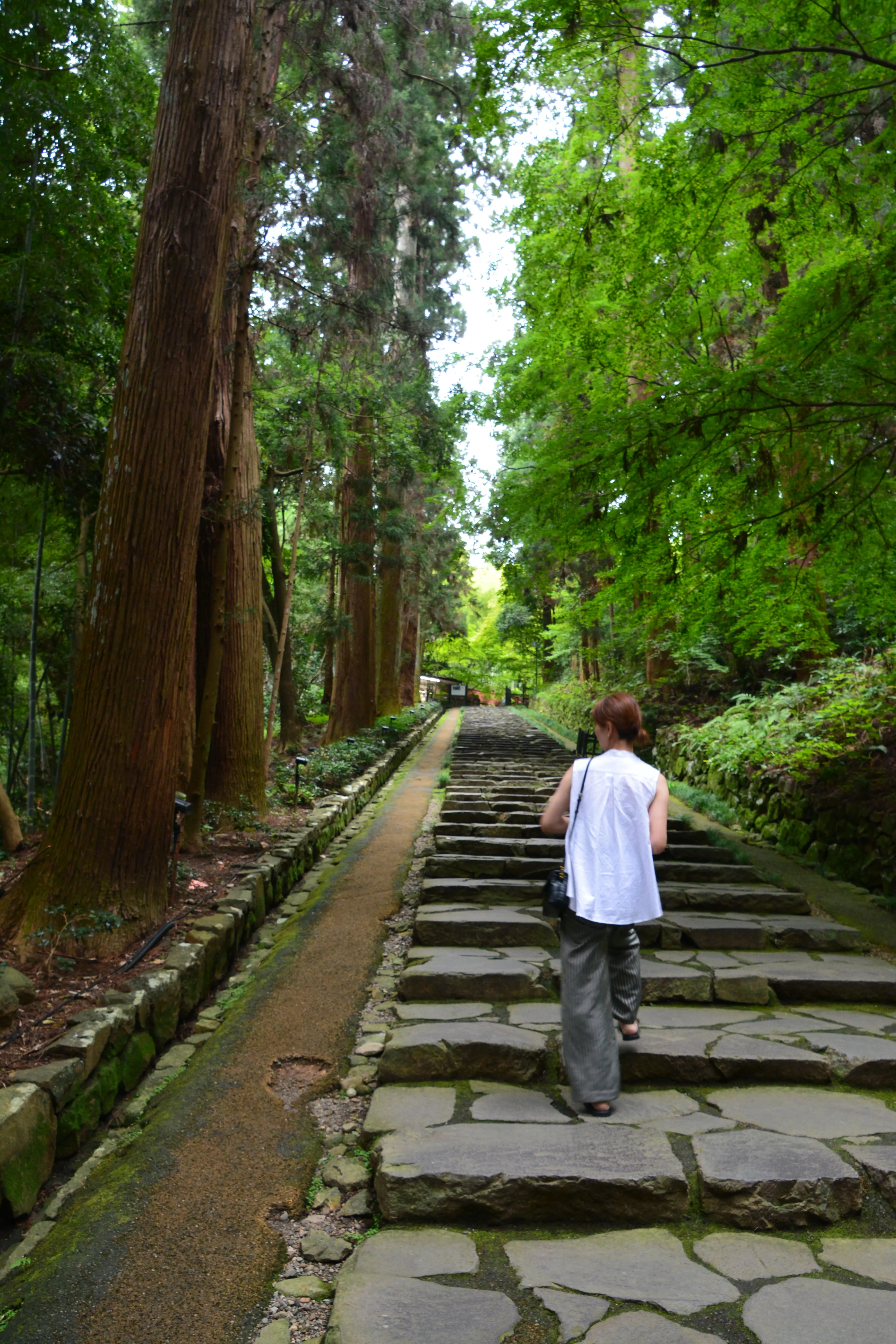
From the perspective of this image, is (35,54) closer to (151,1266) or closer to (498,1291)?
(151,1266)

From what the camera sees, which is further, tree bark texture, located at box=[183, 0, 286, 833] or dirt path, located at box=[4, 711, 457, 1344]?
tree bark texture, located at box=[183, 0, 286, 833]

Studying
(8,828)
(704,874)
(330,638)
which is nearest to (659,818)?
→ (704,874)

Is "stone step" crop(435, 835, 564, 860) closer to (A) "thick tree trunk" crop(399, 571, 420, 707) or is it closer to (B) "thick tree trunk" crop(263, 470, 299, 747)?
(B) "thick tree trunk" crop(263, 470, 299, 747)

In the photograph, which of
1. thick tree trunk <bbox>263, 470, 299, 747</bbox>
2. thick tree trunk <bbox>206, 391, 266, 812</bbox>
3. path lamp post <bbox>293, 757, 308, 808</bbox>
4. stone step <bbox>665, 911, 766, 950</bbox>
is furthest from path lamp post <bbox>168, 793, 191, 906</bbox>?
thick tree trunk <bbox>263, 470, 299, 747</bbox>

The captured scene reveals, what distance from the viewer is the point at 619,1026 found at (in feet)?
12.1

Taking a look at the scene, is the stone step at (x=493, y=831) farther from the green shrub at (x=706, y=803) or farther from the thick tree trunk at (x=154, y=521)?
the thick tree trunk at (x=154, y=521)

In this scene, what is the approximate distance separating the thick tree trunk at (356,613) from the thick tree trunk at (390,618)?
0.50 metres

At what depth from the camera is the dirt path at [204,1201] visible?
232cm

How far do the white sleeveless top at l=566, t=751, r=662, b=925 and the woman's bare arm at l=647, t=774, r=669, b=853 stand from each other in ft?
0.04

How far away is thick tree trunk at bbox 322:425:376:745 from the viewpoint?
14172 millimetres

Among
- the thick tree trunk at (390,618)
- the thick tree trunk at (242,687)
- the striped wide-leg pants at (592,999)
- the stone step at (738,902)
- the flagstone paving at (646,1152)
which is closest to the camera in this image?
the flagstone paving at (646,1152)

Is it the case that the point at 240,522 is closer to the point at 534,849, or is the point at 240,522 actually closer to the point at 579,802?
the point at 534,849

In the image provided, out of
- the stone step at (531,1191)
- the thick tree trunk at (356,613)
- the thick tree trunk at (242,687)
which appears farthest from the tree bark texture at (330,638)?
the stone step at (531,1191)

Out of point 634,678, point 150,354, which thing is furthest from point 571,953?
point 634,678
